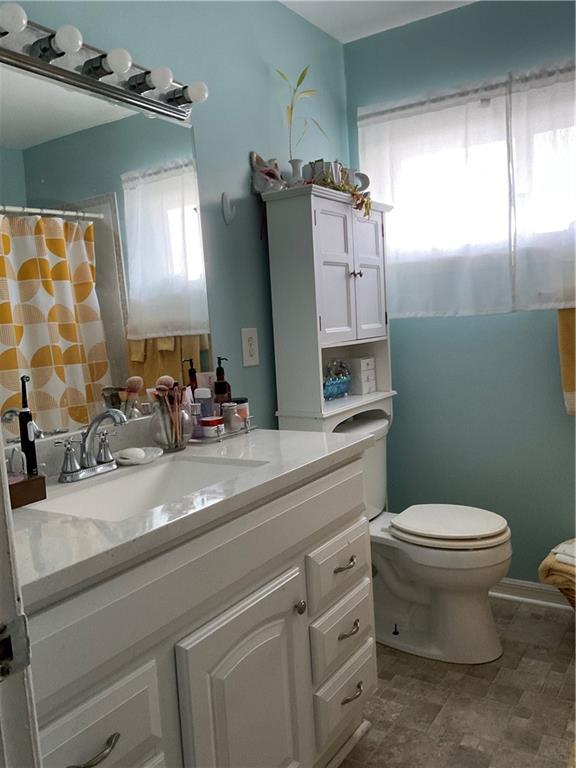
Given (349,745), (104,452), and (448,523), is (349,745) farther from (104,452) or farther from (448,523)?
(104,452)

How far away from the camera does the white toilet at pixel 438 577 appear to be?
2086 millimetres

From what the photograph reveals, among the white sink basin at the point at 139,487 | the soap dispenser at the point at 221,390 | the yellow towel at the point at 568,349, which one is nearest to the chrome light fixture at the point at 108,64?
the soap dispenser at the point at 221,390

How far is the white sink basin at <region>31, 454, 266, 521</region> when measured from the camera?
4.50 feet

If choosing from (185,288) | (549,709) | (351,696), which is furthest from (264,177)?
(549,709)

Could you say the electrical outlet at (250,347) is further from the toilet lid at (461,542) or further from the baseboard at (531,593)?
the baseboard at (531,593)

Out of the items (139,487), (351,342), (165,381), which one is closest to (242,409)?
(165,381)

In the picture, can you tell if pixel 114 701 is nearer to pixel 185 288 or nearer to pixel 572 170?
pixel 185 288

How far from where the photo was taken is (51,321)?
1.52m

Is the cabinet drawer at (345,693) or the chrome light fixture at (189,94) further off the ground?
the chrome light fixture at (189,94)

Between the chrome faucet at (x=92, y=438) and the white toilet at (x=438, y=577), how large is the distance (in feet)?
3.68

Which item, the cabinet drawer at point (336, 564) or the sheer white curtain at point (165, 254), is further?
the sheer white curtain at point (165, 254)

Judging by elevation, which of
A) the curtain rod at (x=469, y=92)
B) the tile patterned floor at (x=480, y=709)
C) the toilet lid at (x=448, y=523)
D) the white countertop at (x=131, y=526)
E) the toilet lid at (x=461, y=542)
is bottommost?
the tile patterned floor at (x=480, y=709)

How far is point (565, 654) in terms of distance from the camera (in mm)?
2209

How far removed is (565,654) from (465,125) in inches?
78.9
